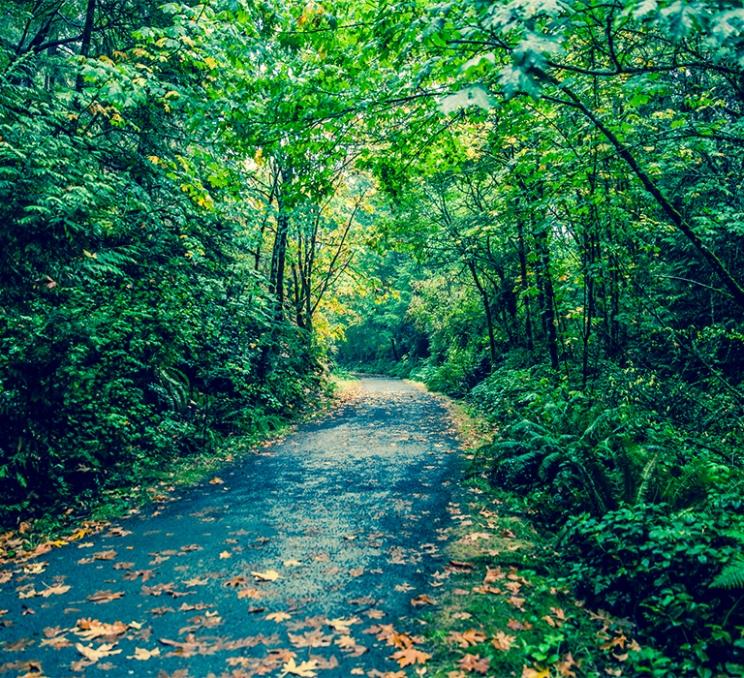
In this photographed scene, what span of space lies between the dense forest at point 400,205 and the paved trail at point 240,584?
5.11 feet

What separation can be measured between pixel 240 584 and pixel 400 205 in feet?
20.7

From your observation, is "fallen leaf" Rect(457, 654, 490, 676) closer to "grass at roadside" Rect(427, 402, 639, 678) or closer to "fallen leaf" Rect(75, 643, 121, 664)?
"grass at roadside" Rect(427, 402, 639, 678)

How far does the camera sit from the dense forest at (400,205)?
4.02 meters

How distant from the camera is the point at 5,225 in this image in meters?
6.13

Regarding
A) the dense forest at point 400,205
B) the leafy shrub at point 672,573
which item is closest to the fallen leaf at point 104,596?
the dense forest at point 400,205

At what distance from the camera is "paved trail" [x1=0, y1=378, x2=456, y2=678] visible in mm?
3611

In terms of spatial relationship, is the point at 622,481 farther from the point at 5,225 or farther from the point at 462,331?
the point at 462,331

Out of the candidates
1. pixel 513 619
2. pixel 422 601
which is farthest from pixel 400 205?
pixel 513 619

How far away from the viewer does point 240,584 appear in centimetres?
470

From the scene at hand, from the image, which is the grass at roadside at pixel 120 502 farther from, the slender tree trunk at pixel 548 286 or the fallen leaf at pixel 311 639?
the slender tree trunk at pixel 548 286

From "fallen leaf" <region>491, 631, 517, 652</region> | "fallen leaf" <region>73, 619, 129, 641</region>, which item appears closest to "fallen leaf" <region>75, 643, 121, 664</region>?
"fallen leaf" <region>73, 619, 129, 641</region>

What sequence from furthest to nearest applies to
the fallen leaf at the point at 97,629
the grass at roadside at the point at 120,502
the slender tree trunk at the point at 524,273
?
the slender tree trunk at the point at 524,273
the grass at roadside at the point at 120,502
the fallen leaf at the point at 97,629

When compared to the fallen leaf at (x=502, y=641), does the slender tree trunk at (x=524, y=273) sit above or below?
above

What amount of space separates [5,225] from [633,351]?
11.5 metres
